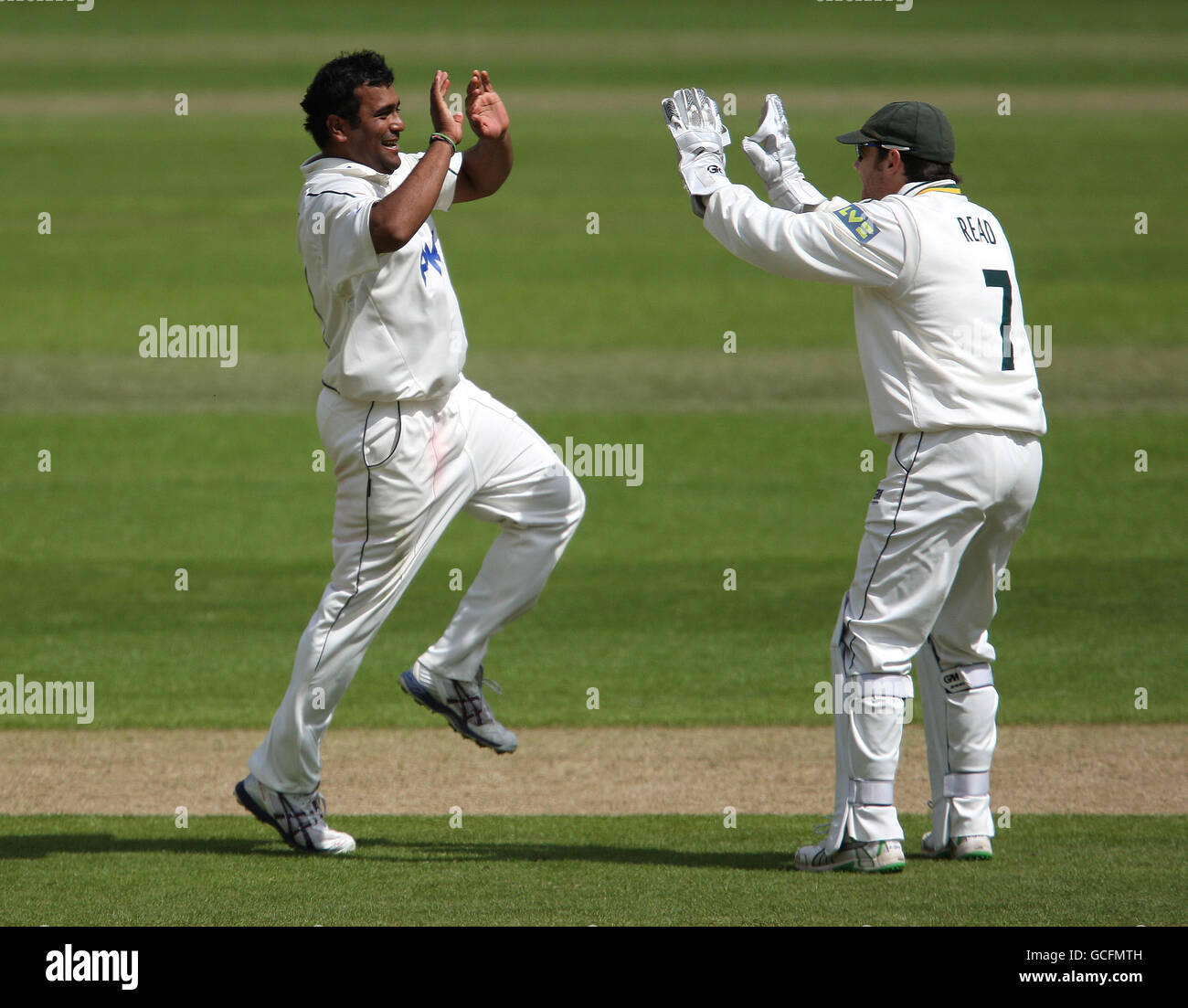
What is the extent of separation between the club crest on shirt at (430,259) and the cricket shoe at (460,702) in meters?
1.38

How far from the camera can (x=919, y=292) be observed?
204 inches

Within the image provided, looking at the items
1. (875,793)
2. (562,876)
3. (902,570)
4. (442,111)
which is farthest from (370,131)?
(875,793)

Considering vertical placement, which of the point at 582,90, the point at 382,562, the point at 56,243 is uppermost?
the point at 582,90

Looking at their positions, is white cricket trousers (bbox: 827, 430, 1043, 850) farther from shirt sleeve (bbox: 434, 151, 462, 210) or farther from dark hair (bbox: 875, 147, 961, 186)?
shirt sleeve (bbox: 434, 151, 462, 210)

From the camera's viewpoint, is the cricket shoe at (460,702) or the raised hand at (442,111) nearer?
the raised hand at (442,111)

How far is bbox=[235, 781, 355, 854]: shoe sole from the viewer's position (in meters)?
5.61

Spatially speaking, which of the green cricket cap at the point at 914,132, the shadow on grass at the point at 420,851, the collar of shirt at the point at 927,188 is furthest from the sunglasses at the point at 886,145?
the shadow on grass at the point at 420,851

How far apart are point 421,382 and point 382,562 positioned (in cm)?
61

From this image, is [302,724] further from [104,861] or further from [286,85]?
[286,85]

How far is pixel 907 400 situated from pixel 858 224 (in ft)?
1.82

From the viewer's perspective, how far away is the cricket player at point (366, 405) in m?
5.51

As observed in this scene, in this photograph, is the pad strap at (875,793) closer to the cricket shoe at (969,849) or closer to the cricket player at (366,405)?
the cricket shoe at (969,849)

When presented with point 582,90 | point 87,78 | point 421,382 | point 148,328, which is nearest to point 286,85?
point 87,78

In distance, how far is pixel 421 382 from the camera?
5562 millimetres
